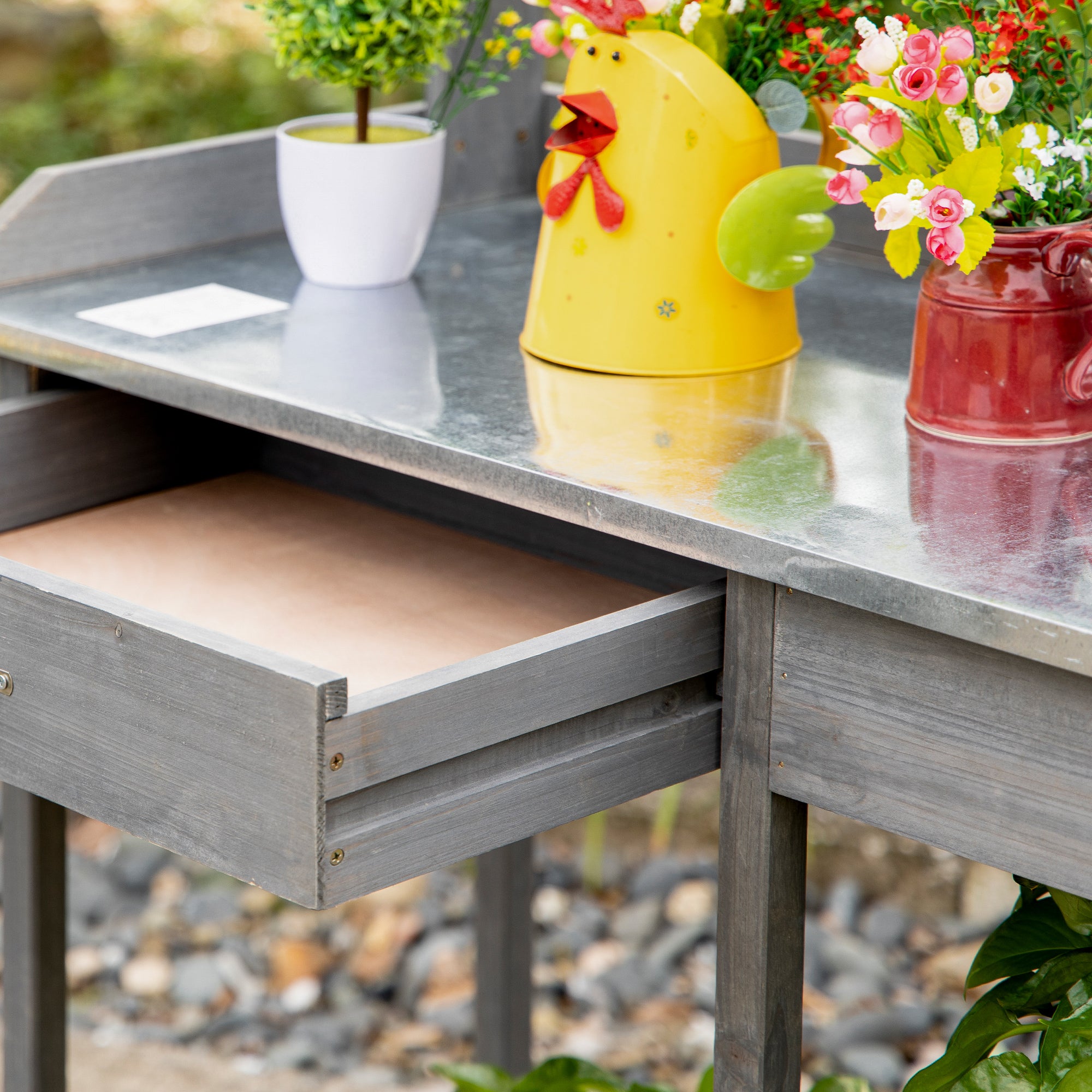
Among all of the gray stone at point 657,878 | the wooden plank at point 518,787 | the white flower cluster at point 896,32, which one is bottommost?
the gray stone at point 657,878

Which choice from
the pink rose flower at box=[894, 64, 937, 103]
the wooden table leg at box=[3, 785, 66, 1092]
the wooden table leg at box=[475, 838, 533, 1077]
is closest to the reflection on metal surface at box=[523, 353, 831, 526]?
the pink rose flower at box=[894, 64, 937, 103]

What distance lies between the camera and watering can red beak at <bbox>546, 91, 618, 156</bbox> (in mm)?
1154

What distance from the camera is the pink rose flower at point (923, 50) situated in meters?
0.94

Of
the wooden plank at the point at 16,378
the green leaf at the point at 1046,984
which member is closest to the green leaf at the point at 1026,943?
the green leaf at the point at 1046,984

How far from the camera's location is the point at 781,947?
1.01m

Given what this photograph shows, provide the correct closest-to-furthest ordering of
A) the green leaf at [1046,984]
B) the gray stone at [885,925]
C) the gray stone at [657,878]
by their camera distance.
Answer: the green leaf at [1046,984] < the gray stone at [885,925] < the gray stone at [657,878]

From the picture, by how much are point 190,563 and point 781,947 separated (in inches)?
20.8

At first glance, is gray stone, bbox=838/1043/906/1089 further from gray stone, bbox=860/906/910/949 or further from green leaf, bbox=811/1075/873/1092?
green leaf, bbox=811/1075/873/1092

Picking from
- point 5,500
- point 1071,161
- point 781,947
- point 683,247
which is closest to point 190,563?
point 5,500

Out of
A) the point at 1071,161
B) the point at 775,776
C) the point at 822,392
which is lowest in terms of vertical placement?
the point at 775,776

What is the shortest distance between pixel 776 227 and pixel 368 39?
1.36 ft

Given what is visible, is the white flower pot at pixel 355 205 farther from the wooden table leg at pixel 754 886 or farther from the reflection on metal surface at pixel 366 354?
the wooden table leg at pixel 754 886

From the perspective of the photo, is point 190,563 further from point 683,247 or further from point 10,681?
point 683,247

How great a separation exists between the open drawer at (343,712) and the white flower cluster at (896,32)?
0.32 meters
